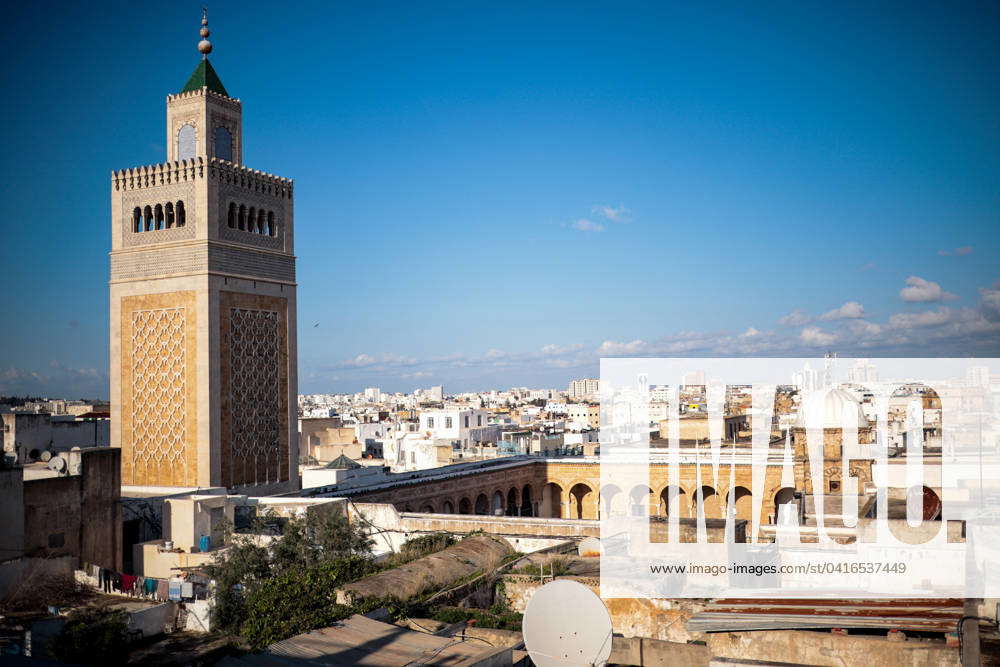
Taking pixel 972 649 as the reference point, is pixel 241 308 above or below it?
above

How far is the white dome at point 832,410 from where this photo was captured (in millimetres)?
25500

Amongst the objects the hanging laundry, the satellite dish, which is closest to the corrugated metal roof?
the satellite dish

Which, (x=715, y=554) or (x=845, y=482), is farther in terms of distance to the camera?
(x=845, y=482)

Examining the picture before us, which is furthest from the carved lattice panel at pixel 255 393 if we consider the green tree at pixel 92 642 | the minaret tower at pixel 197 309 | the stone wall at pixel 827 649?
the stone wall at pixel 827 649

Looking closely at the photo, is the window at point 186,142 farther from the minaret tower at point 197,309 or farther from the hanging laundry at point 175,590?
the hanging laundry at point 175,590

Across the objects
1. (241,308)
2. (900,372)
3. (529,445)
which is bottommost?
(529,445)

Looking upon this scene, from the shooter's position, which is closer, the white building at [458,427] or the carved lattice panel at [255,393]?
the carved lattice panel at [255,393]

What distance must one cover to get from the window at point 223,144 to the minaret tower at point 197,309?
0.04 metres

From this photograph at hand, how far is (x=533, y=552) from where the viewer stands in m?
18.8

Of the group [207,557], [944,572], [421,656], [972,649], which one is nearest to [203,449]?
[207,557]

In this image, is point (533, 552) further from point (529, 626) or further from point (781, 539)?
point (529, 626)

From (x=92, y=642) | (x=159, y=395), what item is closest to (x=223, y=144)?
(x=159, y=395)

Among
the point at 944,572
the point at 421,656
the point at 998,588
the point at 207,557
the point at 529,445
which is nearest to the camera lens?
the point at 421,656

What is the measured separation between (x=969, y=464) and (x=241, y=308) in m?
18.5
